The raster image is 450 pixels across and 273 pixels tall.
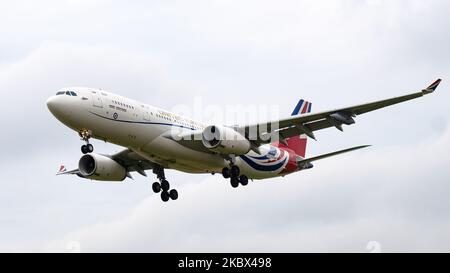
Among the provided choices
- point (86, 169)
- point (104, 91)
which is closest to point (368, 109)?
point (104, 91)

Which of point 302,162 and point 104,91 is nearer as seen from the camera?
point 104,91

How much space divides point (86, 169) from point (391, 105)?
64.9 feet

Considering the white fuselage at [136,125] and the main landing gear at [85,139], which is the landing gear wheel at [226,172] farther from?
the main landing gear at [85,139]

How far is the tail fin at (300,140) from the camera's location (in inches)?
2417

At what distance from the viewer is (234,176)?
179ft

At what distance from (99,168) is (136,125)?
24.4 feet

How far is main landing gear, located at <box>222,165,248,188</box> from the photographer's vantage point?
179 ft

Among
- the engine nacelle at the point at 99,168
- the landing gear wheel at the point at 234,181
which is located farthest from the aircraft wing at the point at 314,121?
the engine nacelle at the point at 99,168

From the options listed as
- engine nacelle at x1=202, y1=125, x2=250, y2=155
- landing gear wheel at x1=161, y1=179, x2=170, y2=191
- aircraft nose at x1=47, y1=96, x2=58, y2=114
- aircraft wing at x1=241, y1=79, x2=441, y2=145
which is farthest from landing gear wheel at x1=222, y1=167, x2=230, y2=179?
aircraft nose at x1=47, y1=96, x2=58, y2=114

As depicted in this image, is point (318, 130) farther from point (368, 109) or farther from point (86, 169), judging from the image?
point (86, 169)

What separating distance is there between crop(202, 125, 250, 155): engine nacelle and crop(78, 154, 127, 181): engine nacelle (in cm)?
795

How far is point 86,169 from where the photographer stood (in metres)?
57.4

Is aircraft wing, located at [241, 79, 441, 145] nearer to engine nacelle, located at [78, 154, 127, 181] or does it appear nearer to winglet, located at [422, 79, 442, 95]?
winglet, located at [422, 79, 442, 95]

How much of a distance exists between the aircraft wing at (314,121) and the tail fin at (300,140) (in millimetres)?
7303
